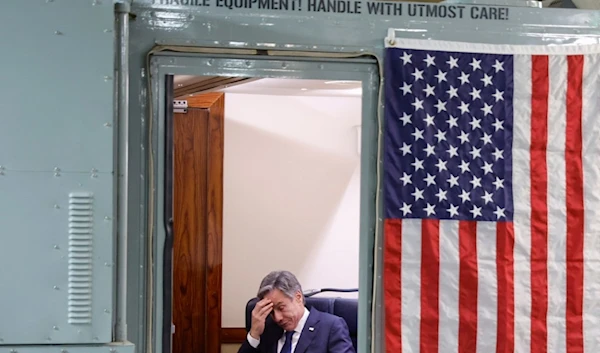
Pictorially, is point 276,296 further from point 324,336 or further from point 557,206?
point 557,206

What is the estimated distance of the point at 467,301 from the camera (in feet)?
13.1

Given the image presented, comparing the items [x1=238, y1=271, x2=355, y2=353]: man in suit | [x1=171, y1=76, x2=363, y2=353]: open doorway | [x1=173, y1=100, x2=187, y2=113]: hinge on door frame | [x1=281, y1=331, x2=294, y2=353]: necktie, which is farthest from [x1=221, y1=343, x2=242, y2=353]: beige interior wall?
[x1=281, y1=331, x2=294, y2=353]: necktie

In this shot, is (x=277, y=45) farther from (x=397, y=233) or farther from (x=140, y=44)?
(x=397, y=233)

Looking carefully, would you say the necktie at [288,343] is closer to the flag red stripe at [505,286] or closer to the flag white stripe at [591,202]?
the flag red stripe at [505,286]

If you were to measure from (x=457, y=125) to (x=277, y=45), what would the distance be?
927 mm

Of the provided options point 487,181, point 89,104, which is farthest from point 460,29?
point 89,104

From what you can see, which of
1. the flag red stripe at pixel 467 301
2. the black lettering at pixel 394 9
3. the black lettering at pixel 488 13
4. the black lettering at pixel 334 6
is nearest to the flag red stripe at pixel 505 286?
the flag red stripe at pixel 467 301

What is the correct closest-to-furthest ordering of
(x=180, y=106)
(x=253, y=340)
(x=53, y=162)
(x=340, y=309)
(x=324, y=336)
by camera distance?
(x=53, y=162), (x=324, y=336), (x=253, y=340), (x=340, y=309), (x=180, y=106)

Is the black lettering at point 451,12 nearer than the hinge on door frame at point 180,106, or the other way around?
the black lettering at point 451,12

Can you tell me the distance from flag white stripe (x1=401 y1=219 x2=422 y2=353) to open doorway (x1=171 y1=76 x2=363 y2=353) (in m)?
3.24

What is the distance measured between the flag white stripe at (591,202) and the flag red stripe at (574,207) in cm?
2

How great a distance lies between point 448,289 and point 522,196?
57 centimetres

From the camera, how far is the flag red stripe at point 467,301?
3973mm

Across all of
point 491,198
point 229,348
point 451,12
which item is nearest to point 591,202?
point 491,198
